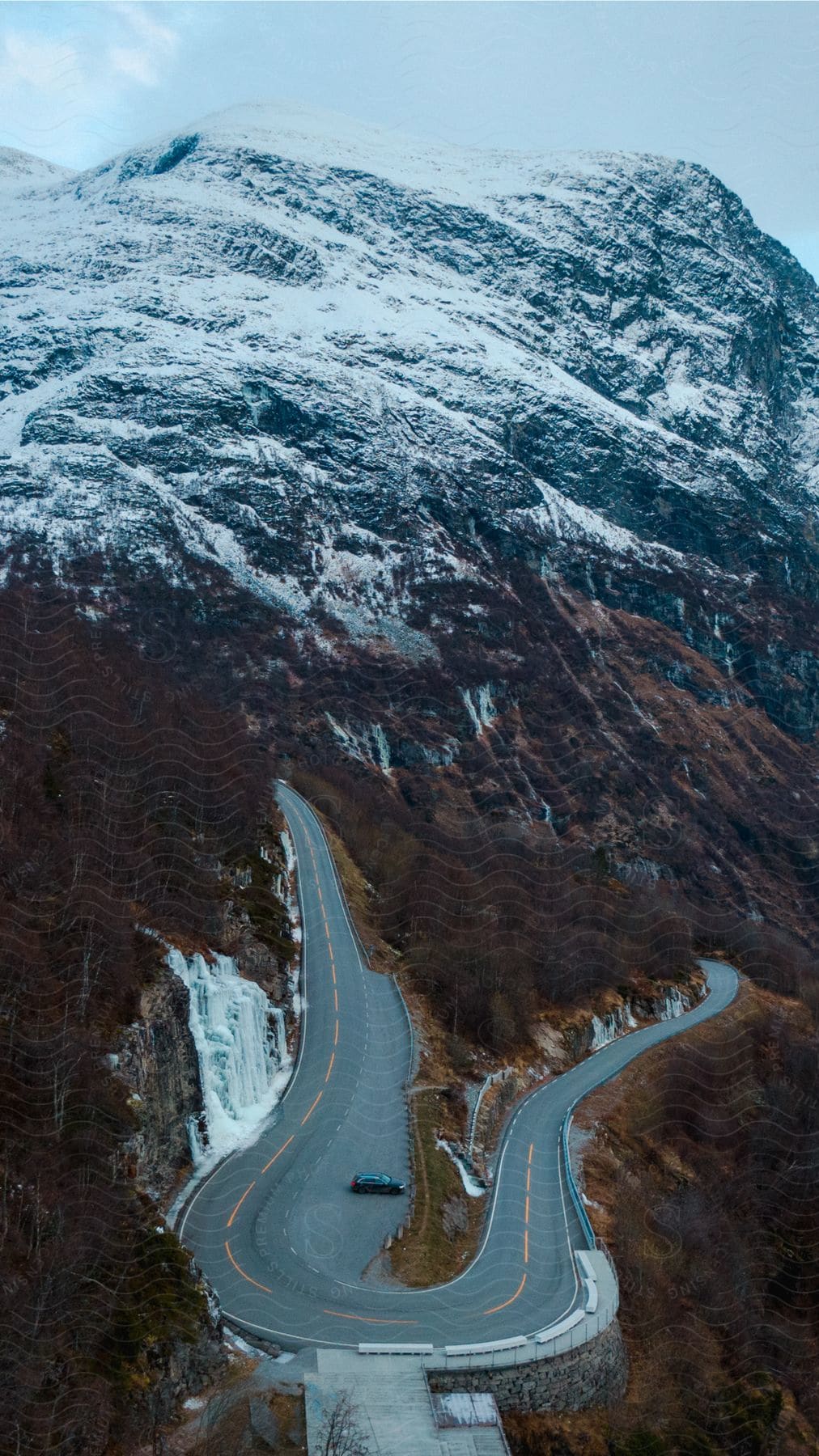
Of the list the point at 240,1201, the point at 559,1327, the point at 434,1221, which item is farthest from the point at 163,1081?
the point at 559,1327

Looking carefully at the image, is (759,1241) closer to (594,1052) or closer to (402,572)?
(594,1052)

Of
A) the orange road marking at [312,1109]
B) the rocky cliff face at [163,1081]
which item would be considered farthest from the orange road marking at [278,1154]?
the rocky cliff face at [163,1081]

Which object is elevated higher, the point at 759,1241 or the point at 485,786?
the point at 485,786

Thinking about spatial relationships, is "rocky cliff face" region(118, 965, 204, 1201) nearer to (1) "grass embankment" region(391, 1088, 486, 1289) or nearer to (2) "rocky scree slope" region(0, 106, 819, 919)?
(1) "grass embankment" region(391, 1088, 486, 1289)

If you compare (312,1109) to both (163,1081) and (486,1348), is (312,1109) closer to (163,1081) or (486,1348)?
(163,1081)

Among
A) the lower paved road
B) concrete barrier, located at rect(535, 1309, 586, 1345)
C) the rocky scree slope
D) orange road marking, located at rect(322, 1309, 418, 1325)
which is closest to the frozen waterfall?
the lower paved road

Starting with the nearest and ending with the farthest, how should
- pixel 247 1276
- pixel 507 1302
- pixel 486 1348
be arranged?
1. pixel 486 1348
2. pixel 247 1276
3. pixel 507 1302

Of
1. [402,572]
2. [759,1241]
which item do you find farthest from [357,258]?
[759,1241]
